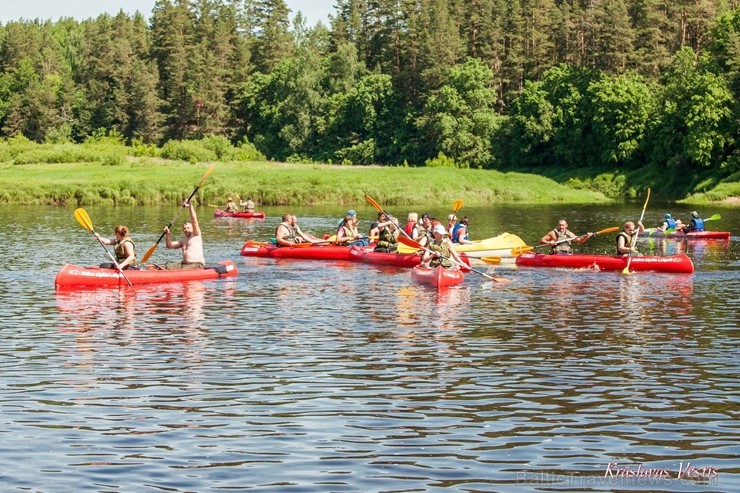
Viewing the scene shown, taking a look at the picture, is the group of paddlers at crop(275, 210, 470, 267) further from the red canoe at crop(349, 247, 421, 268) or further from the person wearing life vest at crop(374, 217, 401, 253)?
the red canoe at crop(349, 247, 421, 268)

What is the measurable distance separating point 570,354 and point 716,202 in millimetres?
56322

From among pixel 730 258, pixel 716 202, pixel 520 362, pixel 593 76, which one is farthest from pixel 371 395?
pixel 593 76

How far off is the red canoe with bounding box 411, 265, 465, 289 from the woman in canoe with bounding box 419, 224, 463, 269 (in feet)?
1.74

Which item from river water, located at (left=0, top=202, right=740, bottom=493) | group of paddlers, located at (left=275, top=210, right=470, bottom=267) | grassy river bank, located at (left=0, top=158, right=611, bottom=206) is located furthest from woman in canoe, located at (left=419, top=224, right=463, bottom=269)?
grassy river bank, located at (left=0, top=158, right=611, bottom=206)

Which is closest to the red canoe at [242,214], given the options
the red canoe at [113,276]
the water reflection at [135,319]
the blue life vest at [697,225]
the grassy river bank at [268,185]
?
the grassy river bank at [268,185]

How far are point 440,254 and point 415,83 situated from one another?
81596 millimetres

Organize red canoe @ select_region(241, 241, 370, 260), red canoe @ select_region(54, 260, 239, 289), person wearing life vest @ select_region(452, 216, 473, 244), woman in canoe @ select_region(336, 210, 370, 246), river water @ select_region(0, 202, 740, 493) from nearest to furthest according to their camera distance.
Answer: river water @ select_region(0, 202, 740, 493)
red canoe @ select_region(54, 260, 239, 289)
red canoe @ select_region(241, 241, 370, 260)
woman in canoe @ select_region(336, 210, 370, 246)
person wearing life vest @ select_region(452, 216, 473, 244)

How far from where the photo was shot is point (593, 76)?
Answer: 94.4 metres

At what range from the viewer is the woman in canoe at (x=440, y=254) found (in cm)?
2791

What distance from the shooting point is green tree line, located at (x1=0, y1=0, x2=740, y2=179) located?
283 ft

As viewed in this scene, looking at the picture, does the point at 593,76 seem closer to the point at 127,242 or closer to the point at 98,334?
the point at 127,242

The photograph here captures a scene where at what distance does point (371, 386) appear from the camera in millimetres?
15273

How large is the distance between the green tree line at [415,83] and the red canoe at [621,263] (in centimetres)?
4902

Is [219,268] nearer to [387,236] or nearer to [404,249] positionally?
[404,249]
